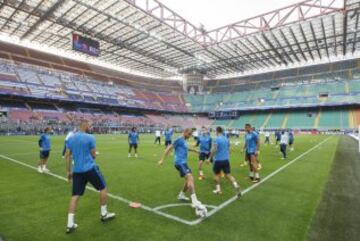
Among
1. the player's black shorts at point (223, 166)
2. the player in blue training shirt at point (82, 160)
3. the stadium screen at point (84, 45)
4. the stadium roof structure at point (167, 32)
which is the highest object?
the stadium roof structure at point (167, 32)

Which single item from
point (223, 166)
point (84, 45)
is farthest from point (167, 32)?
point (223, 166)

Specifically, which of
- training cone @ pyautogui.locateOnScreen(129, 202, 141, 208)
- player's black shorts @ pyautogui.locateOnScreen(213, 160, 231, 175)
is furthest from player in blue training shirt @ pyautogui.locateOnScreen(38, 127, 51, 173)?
player's black shorts @ pyautogui.locateOnScreen(213, 160, 231, 175)

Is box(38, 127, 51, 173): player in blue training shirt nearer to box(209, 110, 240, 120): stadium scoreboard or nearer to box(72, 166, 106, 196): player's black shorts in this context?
box(72, 166, 106, 196): player's black shorts

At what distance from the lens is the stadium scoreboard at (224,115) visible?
79.2 m

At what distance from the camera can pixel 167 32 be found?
4059 cm

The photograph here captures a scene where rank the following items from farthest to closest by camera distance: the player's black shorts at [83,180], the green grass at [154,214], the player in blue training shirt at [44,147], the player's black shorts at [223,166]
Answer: the player in blue training shirt at [44,147] < the player's black shorts at [223,166] < the player's black shorts at [83,180] < the green grass at [154,214]

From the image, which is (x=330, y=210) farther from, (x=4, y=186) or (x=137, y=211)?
(x=4, y=186)

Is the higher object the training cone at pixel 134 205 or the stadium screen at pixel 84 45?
the stadium screen at pixel 84 45

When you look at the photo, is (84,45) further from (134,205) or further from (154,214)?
(154,214)

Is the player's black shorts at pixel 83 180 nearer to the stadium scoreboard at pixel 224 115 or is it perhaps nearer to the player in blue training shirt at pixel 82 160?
the player in blue training shirt at pixel 82 160

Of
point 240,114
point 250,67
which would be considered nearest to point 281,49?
point 250,67

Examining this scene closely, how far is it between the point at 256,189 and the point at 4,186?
9025 mm

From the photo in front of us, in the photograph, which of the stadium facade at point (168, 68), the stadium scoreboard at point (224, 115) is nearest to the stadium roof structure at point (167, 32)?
the stadium facade at point (168, 68)

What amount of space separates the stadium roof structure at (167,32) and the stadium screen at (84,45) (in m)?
4.11
